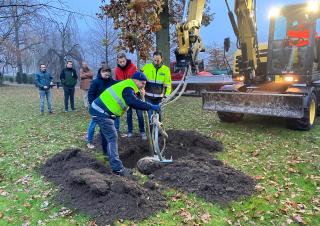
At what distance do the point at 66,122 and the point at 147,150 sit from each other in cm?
413

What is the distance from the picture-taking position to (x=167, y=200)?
4.84 m

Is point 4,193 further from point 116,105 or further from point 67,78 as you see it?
point 67,78

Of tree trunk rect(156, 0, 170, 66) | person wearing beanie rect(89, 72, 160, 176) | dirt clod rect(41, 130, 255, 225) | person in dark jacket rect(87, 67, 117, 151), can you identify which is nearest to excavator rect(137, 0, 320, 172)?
person in dark jacket rect(87, 67, 117, 151)

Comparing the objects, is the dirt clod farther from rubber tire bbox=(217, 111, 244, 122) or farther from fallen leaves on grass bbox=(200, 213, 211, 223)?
rubber tire bbox=(217, 111, 244, 122)

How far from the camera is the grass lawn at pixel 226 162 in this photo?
451 cm

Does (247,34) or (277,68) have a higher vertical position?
(247,34)

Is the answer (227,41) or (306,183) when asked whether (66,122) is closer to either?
(227,41)

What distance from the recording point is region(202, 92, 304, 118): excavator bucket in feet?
25.6

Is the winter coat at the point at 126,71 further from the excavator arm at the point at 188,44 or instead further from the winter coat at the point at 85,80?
the winter coat at the point at 85,80

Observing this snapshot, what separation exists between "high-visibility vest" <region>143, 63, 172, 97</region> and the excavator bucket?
83.0 inches

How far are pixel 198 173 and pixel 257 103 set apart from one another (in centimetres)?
355

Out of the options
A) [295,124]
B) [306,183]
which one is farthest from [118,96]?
[295,124]

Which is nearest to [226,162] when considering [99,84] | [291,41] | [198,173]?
[198,173]

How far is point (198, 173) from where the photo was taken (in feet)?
17.7
